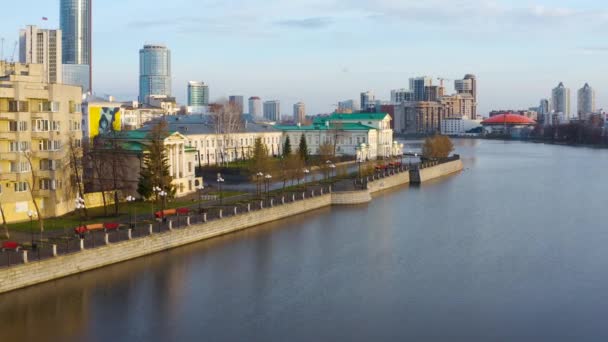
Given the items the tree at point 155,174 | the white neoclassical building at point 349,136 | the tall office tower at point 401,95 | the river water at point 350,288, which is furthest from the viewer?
the tall office tower at point 401,95

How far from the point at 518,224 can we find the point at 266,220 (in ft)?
27.0

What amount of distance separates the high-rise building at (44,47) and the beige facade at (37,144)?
9027cm

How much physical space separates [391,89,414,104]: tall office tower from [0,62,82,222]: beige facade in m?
166

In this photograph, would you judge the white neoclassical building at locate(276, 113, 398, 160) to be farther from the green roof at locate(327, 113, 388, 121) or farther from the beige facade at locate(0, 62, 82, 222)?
the beige facade at locate(0, 62, 82, 222)

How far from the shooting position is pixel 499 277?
54.6 ft

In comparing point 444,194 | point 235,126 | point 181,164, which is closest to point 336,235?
point 181,164

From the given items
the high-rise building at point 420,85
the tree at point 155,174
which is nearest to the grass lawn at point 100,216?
the tree at point 155,174

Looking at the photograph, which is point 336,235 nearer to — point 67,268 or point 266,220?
point 266,220

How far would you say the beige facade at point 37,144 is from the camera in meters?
19.5

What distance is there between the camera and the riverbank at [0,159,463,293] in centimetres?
1473

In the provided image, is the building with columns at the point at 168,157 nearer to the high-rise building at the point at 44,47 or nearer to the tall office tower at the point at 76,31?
the high-rise building at the point at 44,47

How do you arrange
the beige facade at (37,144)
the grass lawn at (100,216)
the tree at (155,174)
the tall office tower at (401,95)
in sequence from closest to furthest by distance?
the grass lawn at (100,216) < the beige facade at (37,144) < the tree at (155,174) < the tall office tower at (401,95)

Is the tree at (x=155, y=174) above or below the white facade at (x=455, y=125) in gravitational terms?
below

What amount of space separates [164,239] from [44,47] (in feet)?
339
